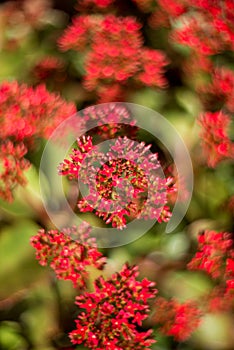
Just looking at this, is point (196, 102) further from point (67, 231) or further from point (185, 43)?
point (67, 231)

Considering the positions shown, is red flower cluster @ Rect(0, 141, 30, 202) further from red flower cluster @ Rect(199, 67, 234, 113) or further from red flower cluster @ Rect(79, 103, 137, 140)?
red flower cluster @ Rect(199, 67, 234, 113)

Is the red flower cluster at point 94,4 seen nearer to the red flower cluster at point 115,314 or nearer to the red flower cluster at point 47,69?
the red flower cluster at point 47,69

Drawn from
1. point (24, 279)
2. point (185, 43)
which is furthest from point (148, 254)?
point (185, 43)

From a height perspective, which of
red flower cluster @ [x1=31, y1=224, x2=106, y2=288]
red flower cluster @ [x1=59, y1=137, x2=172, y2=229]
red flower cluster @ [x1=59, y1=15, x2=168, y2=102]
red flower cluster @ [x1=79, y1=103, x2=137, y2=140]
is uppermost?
red flower cluster @ [x1=59, y1=15, x2=168, y2=102]

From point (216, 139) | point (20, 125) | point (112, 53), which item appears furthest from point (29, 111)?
point (216, 139)

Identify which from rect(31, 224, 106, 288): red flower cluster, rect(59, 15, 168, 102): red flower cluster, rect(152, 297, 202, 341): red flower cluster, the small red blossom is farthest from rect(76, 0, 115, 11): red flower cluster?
rect(152, 297, 202, 341): red flower cluster

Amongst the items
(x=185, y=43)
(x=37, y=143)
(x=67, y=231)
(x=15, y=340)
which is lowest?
(x=15, y=340)

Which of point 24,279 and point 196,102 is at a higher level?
point 196,102
